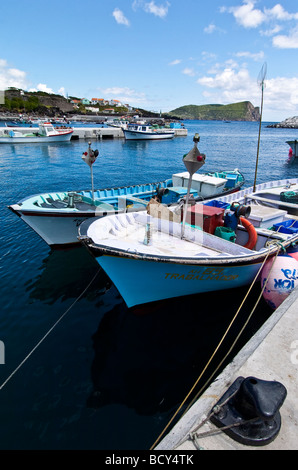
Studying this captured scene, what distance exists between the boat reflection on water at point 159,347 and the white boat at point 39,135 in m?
54.8

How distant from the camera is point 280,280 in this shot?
27.9 feet

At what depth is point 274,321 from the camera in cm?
643

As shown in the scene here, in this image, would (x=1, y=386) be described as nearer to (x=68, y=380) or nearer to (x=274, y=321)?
(x=68, y=380)

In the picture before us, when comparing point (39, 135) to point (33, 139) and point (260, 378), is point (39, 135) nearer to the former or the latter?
point (33, 139)

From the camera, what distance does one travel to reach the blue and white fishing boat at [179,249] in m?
7.26

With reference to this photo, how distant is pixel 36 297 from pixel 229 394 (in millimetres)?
8480

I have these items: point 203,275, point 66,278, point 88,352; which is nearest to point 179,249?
point 203,275

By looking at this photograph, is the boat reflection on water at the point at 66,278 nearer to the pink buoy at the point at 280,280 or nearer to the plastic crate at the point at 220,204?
the plastic crate at the point at 220,204

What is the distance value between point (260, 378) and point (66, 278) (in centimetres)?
919

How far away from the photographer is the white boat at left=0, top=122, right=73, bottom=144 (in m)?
52.1

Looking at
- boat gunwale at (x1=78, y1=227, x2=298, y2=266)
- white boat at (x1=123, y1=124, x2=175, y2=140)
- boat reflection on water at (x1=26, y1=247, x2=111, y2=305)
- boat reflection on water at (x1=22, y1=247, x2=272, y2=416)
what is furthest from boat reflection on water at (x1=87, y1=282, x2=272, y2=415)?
white boat at (x1=123, y1=124, x2=175, y2=140)

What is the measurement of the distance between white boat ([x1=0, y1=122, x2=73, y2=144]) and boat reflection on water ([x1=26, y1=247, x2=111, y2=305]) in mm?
48860

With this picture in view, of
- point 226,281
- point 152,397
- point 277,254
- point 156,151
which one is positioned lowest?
point 152,397
